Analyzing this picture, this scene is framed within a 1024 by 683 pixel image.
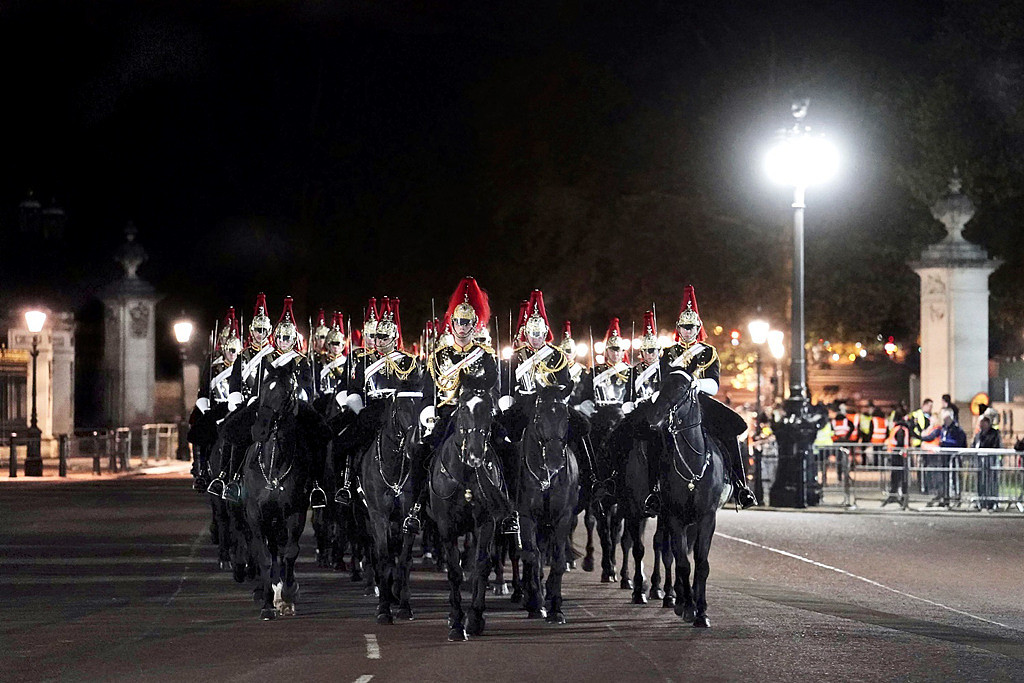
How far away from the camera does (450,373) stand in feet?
49.2

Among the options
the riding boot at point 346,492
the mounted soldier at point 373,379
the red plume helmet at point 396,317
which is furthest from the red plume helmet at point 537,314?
the riding boot at point 346,492

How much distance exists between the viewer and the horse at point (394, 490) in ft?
49.0

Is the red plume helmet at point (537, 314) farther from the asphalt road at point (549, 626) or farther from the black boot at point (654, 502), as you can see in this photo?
the asphalt road at point (549, 626)

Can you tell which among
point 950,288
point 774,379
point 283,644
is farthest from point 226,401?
point 774,379

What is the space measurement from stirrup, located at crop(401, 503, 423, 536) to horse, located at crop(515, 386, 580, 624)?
32.5 inches

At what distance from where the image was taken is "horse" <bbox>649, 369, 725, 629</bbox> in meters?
15.0

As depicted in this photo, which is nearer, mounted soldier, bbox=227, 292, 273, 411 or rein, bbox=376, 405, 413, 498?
rein, bbox=376, 405, 413, 498

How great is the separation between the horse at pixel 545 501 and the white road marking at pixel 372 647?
1.63 m

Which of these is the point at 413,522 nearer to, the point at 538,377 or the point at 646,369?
the point at 538,377

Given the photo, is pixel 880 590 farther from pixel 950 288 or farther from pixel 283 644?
pixel 950 288

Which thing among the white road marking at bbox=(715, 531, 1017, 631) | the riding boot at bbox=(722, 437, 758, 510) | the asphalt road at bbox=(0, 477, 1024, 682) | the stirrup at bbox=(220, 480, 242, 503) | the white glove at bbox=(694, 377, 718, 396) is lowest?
the white road marking at bbox=(715, 531, 1017, 631)

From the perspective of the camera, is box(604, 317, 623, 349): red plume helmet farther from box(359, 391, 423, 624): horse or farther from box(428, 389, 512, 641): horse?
box(428, 389, 512, 641): horse

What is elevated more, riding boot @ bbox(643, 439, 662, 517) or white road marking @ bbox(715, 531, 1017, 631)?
riding boot @ bbox(643, 439, 662, 517)

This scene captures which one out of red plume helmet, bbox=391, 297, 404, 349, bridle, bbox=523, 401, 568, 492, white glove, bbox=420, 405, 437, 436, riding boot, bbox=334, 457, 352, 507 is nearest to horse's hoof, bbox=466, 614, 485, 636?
bridle, bbox=523, 401, 568, 492
